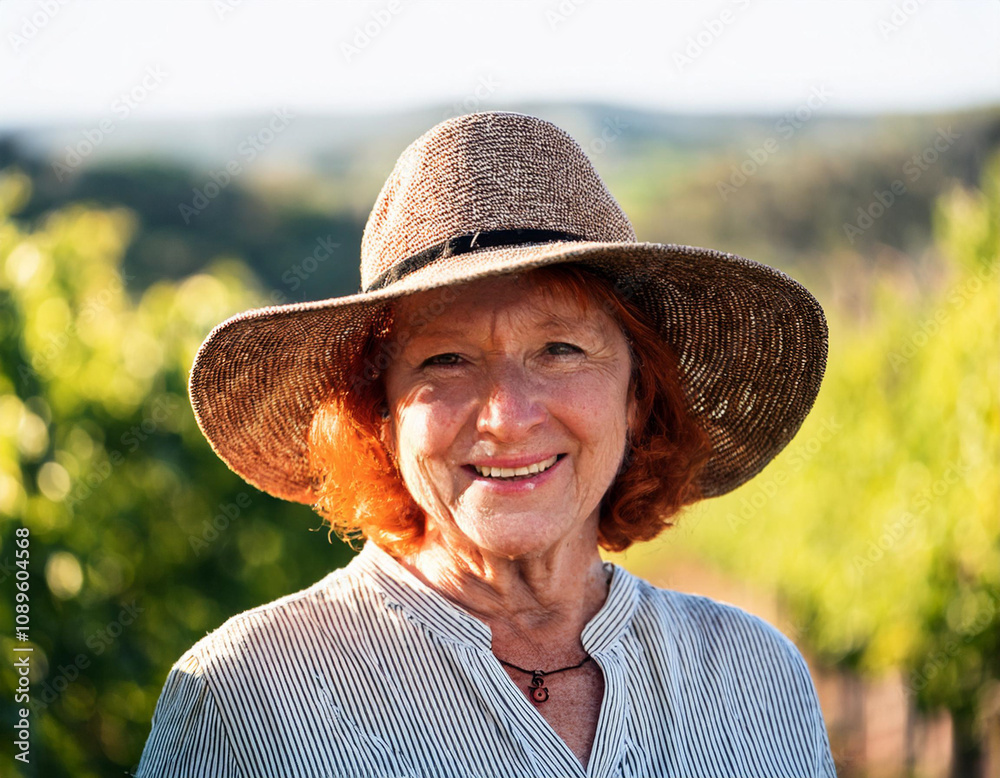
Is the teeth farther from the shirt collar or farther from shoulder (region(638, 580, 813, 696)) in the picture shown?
shoulder (region(638, 580, 813, 696))

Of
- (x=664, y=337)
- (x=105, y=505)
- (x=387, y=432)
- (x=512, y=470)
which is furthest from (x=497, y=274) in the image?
(x=105, y=505)

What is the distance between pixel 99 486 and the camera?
468 cm

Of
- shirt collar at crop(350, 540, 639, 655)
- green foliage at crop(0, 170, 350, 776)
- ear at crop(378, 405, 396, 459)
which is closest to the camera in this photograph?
shirt collar at crop(350, 540, 639, 655)

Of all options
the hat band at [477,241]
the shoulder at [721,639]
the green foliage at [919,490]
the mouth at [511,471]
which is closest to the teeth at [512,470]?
the mouth at [511,471]

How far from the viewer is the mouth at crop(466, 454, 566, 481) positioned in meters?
1.82

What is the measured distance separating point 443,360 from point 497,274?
251 mm

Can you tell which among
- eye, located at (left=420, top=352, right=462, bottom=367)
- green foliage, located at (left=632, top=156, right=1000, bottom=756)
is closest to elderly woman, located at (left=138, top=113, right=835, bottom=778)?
eye, located at (left=420, top=352, right=462, bottom=367)

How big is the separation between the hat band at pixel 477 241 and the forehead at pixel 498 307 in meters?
0.06

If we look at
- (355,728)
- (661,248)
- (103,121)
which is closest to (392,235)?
(661,248)

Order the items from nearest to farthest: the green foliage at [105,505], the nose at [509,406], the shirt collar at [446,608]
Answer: the nose at [509,406], the shirt collar at [446,608], the green foliage at [105,505]

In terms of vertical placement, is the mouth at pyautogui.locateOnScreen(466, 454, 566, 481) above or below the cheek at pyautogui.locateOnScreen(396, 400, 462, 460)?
below

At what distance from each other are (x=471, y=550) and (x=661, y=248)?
668mm

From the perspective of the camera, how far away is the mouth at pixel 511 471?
1816 mm

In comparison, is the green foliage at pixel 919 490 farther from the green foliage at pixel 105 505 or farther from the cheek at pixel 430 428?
the cheek at pixel 430 428
